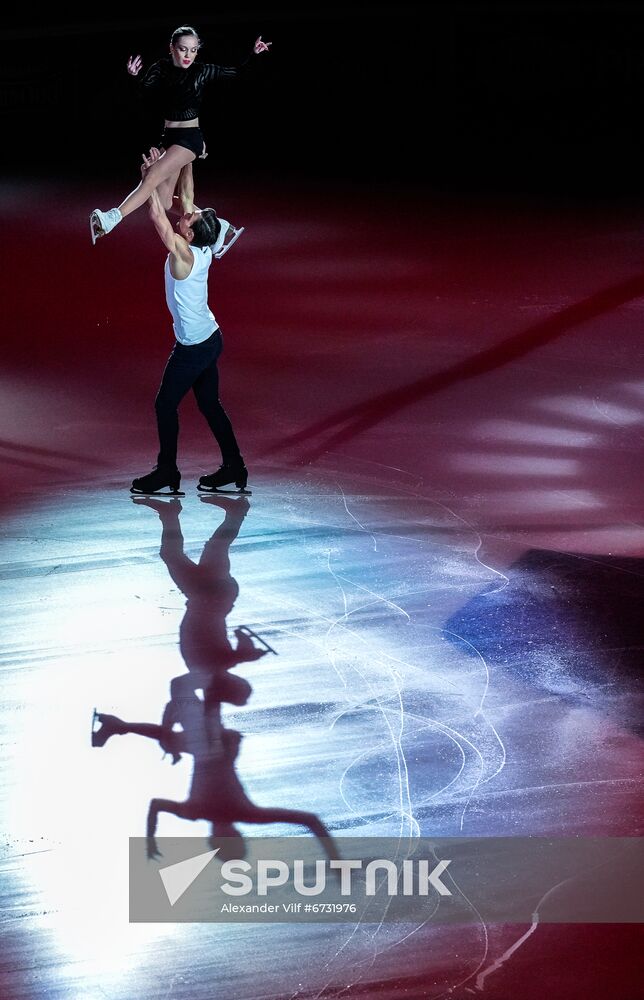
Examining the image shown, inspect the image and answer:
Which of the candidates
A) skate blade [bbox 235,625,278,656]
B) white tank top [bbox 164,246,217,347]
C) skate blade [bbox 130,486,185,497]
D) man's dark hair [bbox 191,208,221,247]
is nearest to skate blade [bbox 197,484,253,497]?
skate blade [bbox 130,486,185,497]

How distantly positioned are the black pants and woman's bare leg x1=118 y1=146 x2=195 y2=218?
2.69 feet

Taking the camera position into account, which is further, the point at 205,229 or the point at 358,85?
the point at 358,85

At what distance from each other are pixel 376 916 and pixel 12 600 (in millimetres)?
2831

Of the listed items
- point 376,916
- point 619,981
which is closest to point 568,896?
point 619,981

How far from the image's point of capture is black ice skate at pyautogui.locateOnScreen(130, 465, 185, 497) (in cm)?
757

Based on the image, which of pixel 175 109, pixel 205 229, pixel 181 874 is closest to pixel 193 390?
pixel 205 229

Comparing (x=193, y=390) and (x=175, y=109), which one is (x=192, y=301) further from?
(x=175, y=109)

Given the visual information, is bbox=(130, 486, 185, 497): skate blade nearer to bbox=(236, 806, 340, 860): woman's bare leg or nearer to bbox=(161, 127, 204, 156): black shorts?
bbox=(161, 127, 204, 156): black shorts

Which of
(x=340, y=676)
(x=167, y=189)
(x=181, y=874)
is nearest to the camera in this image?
(x=181, y=874)

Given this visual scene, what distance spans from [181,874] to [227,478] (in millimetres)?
3397

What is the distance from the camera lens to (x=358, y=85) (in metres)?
18.0

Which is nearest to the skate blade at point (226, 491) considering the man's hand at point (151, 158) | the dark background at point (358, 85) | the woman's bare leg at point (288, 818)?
the man's hand at point (151, 158)

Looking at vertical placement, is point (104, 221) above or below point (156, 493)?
above

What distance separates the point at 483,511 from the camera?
7426mm
